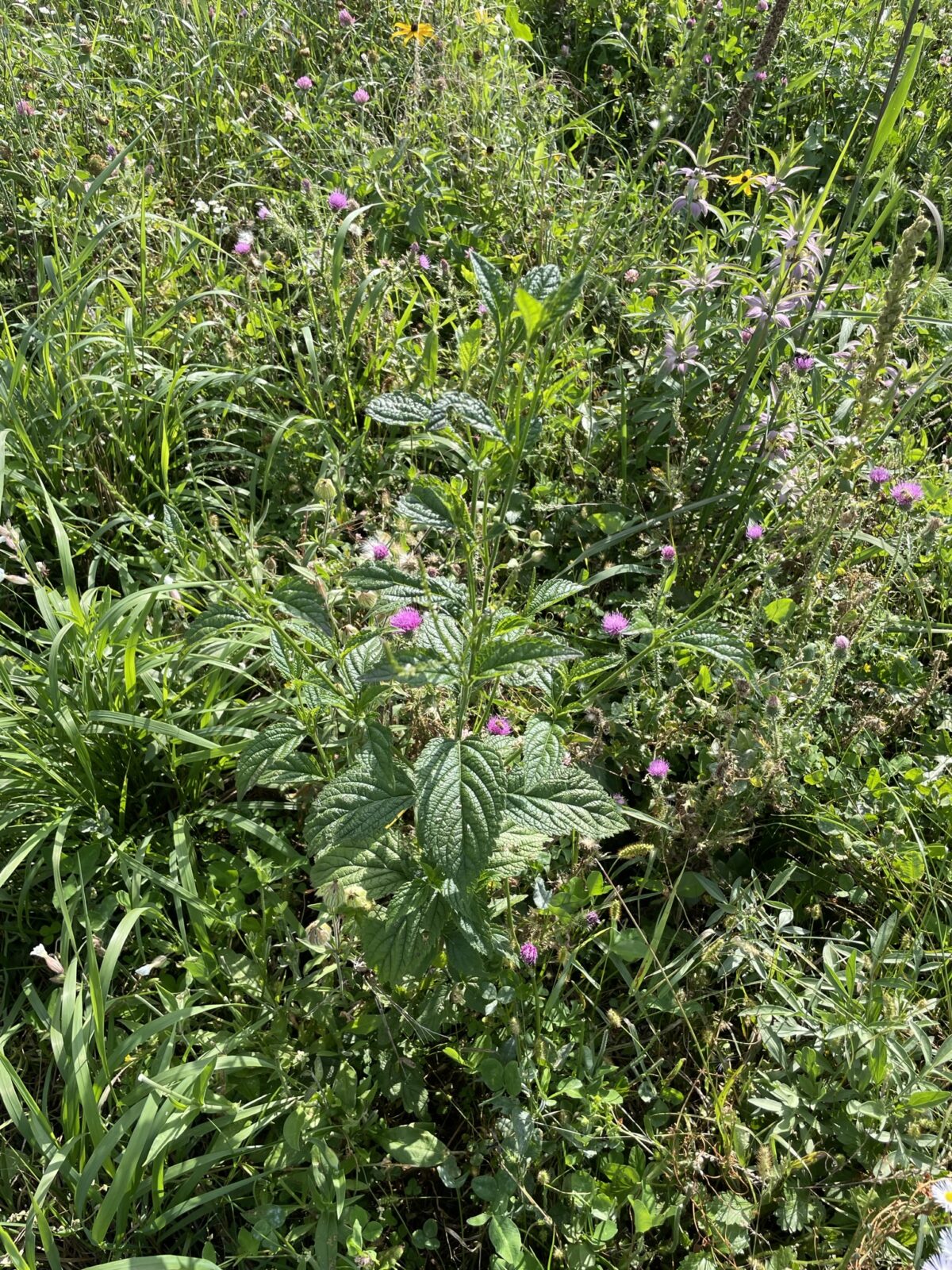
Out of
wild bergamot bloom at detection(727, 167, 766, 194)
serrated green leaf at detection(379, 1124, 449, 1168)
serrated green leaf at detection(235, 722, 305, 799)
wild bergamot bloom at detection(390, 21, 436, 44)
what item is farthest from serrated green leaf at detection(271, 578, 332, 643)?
wild bergamot bloom at detection(390, 21, 436, 44)

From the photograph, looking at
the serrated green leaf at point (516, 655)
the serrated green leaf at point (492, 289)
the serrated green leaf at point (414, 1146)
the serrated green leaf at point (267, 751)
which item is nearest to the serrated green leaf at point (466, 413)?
the serrated green leaf at point (492, 289)

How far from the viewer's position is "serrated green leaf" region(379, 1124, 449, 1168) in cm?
135

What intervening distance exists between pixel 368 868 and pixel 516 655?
40cm

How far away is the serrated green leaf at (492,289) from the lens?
1058 millimetres

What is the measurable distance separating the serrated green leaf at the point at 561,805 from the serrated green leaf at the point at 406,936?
0.17 metres

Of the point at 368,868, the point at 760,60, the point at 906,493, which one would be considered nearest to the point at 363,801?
the point at 368,868

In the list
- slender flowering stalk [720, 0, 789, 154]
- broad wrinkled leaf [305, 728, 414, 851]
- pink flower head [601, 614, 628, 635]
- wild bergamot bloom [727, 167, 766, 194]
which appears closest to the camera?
broad wrinkled leaf [305, 728, 414, 851]

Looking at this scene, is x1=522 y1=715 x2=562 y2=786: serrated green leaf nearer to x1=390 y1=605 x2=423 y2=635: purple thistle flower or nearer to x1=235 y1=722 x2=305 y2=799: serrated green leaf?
x1=390 y1=605 x2=423 y2=635: purple thistle flower

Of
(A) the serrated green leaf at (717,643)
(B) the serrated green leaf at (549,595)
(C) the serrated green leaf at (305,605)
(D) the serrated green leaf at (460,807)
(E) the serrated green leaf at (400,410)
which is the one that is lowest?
(D) the serrated green leaf at (460,807)

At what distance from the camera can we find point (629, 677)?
1.78m

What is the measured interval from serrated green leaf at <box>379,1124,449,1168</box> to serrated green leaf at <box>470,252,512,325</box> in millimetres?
1205

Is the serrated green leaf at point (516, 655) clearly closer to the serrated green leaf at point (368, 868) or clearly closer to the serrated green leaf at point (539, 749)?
the serrated green leaf at point (539, 749)

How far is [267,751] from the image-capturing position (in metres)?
1.32

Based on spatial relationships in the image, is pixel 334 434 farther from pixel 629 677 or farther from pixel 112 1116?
pixel 112 1116
